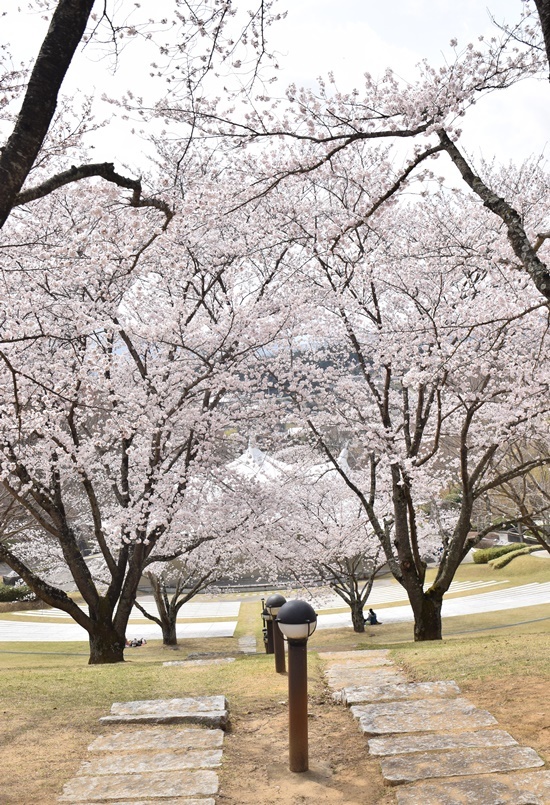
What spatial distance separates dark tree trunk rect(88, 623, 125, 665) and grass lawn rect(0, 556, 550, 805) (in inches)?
89.9

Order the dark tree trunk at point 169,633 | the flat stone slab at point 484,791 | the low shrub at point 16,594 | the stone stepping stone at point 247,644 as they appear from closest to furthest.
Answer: the flat stone slab at point 484,791 → the stone stepping stone at point 247,644 → the dark tree trunk at point 169,633 → the low shrub at point 16,594

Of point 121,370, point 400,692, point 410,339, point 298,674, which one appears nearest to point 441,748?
point 298,674

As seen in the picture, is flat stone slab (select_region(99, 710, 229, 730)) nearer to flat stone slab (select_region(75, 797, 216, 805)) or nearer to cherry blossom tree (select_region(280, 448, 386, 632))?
flat stone slab (select_region(75, 797, 216, 805))

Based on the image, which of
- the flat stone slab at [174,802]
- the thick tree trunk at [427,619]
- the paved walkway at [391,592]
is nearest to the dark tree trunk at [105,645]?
the thick tree trunk at [427,619]

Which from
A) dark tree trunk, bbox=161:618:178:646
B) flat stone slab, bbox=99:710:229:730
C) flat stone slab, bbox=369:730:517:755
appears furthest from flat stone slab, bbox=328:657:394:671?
dark tree trunk, bbox=161:618:178:646

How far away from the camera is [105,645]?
9391 millimetres

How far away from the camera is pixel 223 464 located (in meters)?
12.1

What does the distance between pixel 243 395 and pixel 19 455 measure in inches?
157

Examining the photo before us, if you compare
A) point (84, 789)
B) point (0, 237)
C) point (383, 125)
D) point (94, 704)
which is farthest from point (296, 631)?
point (0, 237)

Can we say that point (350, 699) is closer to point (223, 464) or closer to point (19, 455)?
point (19, 455)

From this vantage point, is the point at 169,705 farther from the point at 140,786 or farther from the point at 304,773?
the point at 304,773

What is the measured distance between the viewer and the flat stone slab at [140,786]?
3.14 metres

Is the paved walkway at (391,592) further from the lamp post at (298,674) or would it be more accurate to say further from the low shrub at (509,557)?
the lamp post at (298,674)

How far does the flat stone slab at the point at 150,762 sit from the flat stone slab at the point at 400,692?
133 cm
